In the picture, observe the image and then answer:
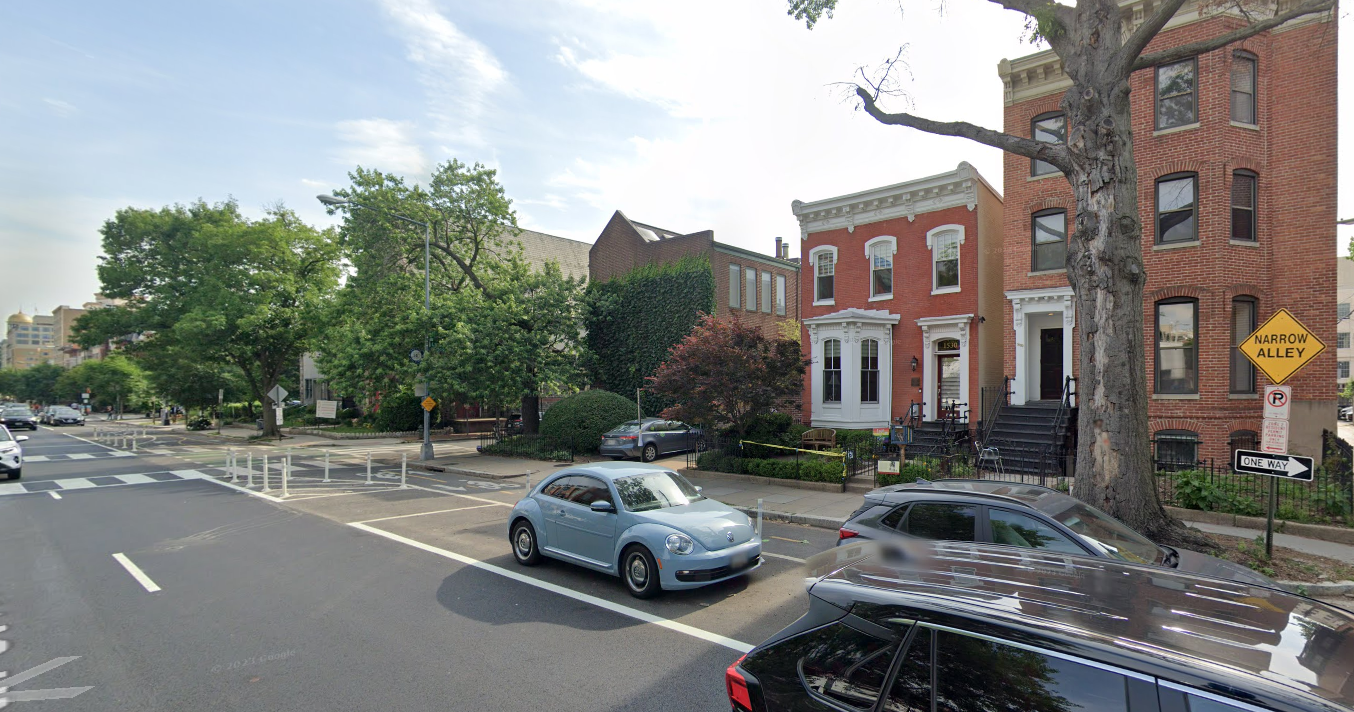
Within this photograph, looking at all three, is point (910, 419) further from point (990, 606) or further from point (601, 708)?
point (990, 606)

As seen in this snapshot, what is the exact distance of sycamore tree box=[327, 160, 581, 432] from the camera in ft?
79.8

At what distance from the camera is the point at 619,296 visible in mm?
31172

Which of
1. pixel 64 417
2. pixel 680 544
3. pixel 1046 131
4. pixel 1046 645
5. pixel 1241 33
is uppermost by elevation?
pixel 1046 131

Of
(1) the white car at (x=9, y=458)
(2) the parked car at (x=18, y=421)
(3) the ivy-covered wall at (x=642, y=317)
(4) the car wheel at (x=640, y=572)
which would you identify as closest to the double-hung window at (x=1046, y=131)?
(3) the ivy-covered wall at (x=642, y=317)

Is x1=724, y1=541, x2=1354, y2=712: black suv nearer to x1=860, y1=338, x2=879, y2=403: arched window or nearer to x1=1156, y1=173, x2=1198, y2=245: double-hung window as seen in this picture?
x1=1156, y1=173, x2=1198, y2=245: double-hung window

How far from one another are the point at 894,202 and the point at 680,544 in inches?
717

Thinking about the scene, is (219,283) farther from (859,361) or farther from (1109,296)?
(1109,296)

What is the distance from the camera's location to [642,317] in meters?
30.1

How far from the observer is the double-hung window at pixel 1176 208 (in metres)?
17.0

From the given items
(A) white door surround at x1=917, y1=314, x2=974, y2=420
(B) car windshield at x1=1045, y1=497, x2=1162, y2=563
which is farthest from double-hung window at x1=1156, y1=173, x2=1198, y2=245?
(B) car windshield at x1=1045, y1=497, x2=1162, y2=563

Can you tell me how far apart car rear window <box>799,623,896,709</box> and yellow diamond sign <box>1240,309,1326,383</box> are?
29.9ft

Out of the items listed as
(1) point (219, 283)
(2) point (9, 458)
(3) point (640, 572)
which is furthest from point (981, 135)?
(1) point (219, 283)

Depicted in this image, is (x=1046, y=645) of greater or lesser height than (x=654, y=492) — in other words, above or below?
above

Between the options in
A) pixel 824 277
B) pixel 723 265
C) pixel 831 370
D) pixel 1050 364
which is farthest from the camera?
pixel 723 265
